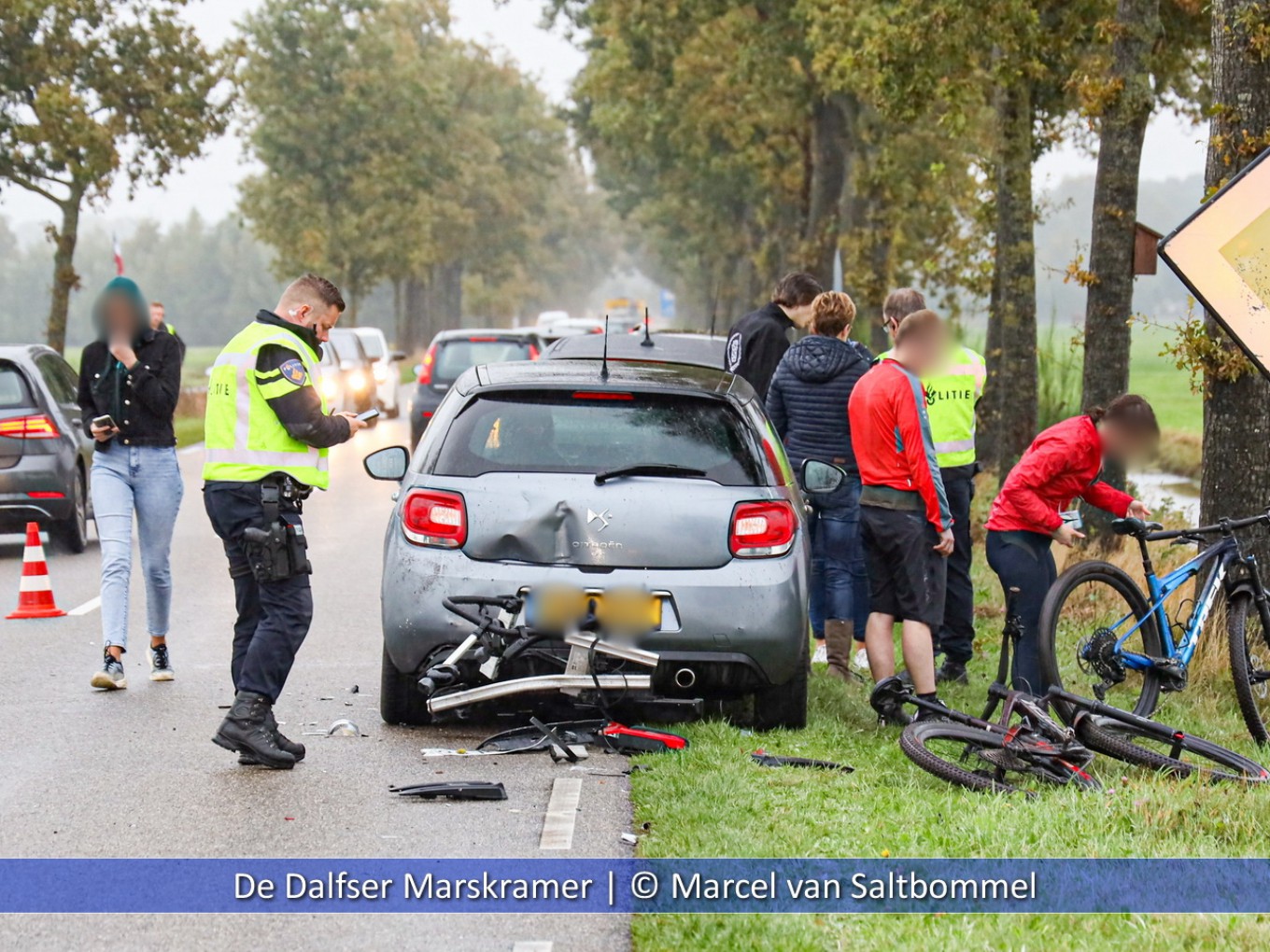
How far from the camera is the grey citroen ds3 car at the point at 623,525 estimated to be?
7.48 m

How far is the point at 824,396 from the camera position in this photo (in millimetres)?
9562

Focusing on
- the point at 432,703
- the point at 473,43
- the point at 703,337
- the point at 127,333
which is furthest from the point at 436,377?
the point at 473,43

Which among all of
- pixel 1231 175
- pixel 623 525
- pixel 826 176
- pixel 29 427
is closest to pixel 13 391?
pixel 29 427

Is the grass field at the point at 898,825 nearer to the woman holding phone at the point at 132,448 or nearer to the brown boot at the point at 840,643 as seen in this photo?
the brown boot at the point at 840,643

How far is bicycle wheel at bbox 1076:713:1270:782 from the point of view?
21.5ft

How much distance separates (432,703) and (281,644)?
0.65 m

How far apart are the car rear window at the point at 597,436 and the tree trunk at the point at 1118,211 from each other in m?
6.81

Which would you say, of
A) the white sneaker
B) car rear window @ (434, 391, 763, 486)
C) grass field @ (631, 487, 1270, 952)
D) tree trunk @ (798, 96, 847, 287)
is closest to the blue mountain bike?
grass field @ (631, 487, 1270, 952)

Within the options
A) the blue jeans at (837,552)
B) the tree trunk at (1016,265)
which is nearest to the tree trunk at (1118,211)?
the tree trunk at (1016,265)

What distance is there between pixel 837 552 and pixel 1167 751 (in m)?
2.86

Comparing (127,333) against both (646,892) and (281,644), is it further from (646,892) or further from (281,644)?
(646,892)

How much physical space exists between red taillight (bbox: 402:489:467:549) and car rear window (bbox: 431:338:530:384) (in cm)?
1612

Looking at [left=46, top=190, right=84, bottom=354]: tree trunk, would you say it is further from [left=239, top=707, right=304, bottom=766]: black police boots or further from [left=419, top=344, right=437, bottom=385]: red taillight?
[left=239, top=707, right=304, bottom=766]: black police boots

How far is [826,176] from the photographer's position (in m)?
33.4
